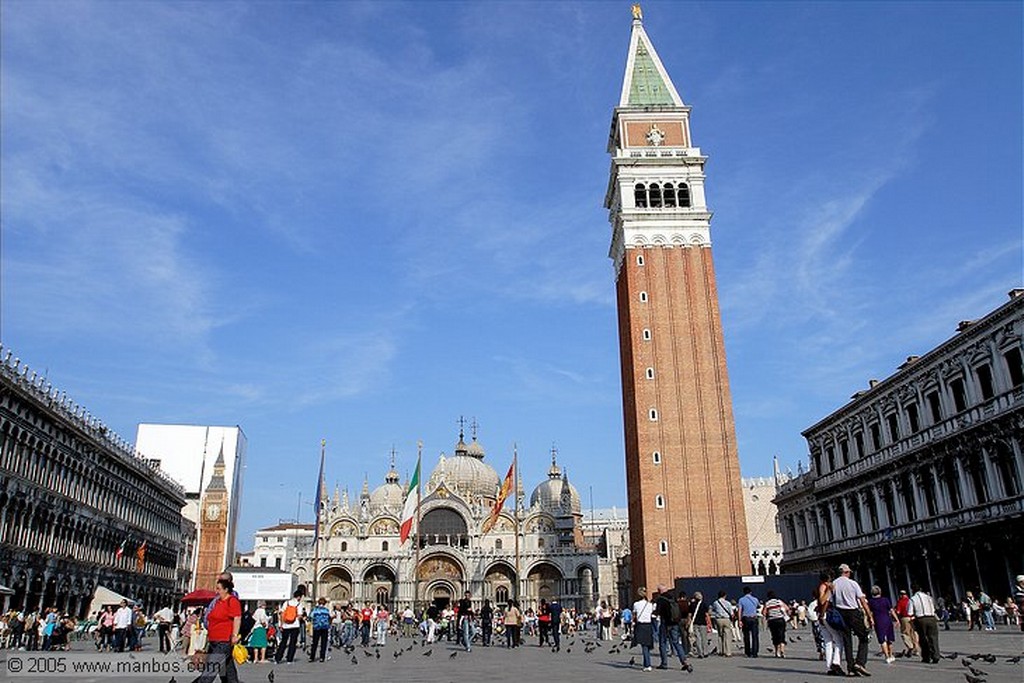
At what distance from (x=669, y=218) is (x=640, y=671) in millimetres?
39054

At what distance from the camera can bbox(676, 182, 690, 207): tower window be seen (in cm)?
5216

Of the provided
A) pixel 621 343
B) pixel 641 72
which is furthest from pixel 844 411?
pixel 641 72

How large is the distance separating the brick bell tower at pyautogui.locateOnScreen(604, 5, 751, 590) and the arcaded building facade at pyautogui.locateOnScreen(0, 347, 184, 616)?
2862cm

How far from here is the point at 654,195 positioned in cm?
5262

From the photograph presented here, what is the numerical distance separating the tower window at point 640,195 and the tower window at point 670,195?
1335mm

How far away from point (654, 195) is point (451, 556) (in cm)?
3207

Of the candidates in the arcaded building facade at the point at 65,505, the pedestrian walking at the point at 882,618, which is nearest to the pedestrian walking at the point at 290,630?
the pedestrian walking at the point at 882,618

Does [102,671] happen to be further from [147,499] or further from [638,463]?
[147,499]

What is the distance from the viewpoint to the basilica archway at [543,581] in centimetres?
6444

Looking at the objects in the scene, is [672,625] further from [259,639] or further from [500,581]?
[500,581]

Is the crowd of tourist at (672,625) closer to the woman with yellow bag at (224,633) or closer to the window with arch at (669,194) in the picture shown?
the woman with yellow bag at (224,633)

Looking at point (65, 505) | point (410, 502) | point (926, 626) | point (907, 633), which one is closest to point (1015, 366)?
point (907, 633)

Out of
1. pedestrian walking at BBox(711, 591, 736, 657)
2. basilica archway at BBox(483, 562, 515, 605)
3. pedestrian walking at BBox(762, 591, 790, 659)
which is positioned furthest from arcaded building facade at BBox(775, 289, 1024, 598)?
basilica archway at BBox(483, 562, 515, 605)

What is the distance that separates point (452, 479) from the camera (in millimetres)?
73688
